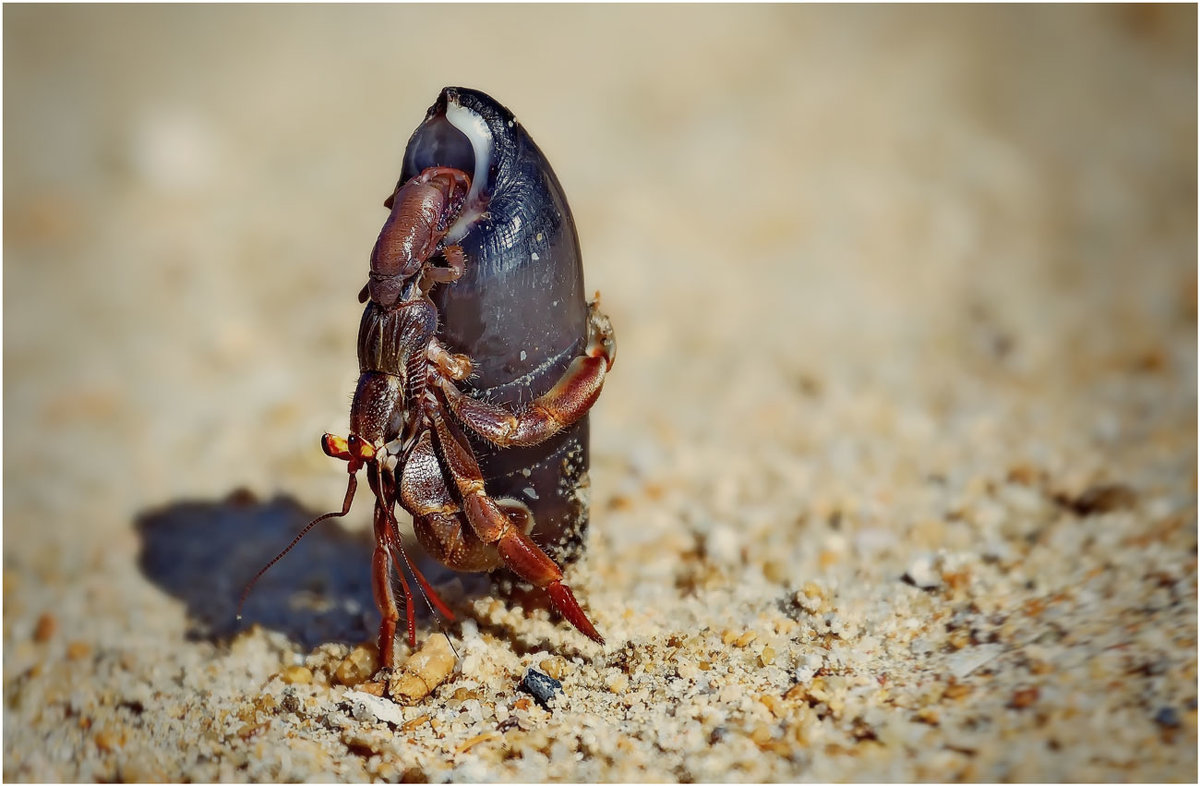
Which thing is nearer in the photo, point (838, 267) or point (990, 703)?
point (990, 703)

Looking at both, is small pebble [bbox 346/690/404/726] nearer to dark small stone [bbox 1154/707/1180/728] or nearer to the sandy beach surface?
the sandy beach surface

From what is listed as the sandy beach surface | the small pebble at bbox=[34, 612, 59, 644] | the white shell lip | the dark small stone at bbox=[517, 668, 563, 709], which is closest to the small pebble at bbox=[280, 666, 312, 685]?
the sandy beach surface

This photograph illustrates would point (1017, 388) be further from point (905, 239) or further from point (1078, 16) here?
point (1078, 16)

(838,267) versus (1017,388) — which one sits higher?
(838,267)

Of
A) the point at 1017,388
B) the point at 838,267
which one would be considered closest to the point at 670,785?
the point at 1017,388

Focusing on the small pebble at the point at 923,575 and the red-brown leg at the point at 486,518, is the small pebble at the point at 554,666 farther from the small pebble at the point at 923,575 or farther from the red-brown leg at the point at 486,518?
the small pebble at the point at 923,575

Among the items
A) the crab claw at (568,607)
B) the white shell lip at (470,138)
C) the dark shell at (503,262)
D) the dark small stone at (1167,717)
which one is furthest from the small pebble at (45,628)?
the dark small stone at (1167,717)

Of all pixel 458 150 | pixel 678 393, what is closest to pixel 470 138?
pixel 458 150

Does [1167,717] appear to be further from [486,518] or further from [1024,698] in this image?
[486,518]
